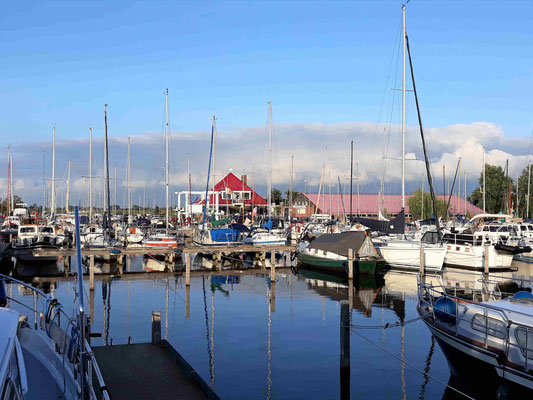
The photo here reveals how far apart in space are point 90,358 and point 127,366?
4.98 metres

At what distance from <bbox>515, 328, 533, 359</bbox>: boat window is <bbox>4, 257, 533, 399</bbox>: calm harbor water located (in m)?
3.85

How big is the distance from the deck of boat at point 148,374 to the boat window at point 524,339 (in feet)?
22.5

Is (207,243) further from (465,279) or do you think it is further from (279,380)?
(279,380)

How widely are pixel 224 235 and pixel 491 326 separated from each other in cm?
3528

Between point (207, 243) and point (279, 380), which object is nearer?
point (279, 380)

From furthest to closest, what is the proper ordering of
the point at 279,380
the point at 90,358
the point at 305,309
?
the point at 305,309, the point at 279,380, the point at 90,358

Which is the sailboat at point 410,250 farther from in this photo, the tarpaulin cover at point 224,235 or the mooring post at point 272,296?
the tarpaulin cover at point 224,235

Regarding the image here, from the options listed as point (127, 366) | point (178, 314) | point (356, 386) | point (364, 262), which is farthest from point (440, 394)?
point (364, 262)

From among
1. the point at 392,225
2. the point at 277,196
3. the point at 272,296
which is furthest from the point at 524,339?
the point at 277,196

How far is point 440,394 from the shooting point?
50.4 feet

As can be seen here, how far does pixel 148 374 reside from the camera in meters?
13.7

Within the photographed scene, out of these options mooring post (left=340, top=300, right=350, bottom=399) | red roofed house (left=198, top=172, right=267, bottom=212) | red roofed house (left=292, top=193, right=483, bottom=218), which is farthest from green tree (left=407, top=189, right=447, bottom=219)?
mooring post (left=340, top=300, right=350, bottom=399)

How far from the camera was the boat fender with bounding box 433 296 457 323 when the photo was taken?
49.3 ft

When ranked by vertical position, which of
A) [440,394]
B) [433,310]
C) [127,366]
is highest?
[433,310]
